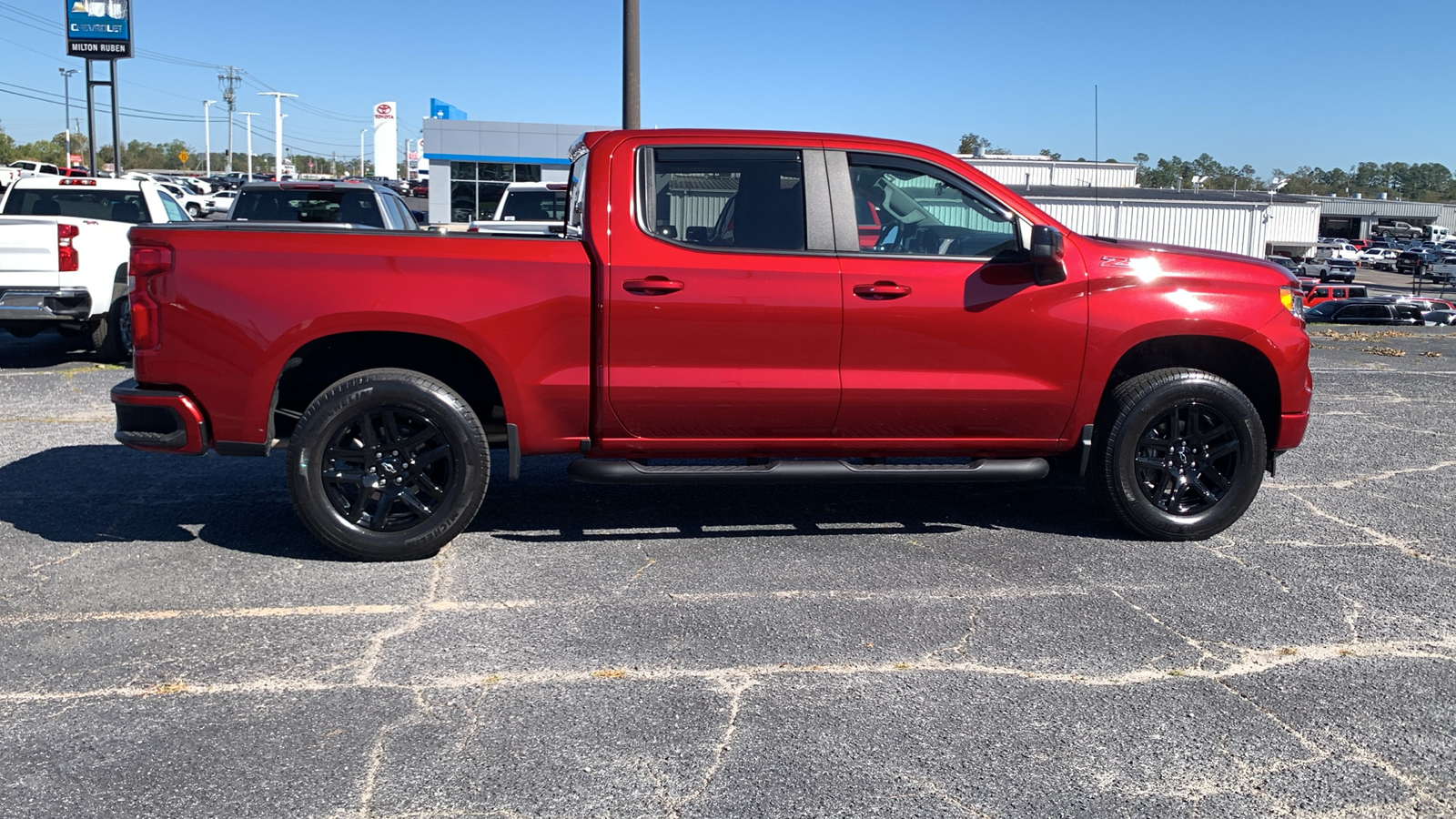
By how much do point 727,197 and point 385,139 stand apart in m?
103

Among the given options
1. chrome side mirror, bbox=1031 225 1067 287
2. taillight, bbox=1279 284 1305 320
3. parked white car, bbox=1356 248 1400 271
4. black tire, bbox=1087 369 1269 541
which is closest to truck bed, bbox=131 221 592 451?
chrome side mirror, bbox=1031 225 1067 287

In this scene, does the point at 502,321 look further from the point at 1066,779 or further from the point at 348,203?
the point at 348,203

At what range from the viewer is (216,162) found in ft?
634

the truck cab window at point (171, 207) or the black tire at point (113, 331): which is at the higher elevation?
the truck cab window at point (171, 207)

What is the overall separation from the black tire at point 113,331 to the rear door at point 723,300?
7928 mm

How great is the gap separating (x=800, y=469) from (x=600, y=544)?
1.03 meters

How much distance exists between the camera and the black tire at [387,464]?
5.08 metres

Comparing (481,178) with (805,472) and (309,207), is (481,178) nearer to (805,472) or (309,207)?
(309,207)

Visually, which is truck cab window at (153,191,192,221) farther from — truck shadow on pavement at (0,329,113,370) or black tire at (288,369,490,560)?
black tire at (288,369,490,560)

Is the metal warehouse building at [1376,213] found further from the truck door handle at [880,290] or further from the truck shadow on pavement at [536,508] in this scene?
the truck door handle at [880,290]

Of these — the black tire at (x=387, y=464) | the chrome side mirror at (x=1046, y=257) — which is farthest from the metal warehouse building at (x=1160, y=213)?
the black tire at (x=387, y=464)

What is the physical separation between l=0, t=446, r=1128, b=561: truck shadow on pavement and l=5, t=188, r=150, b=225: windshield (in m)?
7.56

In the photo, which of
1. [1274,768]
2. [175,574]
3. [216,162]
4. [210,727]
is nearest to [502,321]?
[175,574]

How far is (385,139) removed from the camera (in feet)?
334
